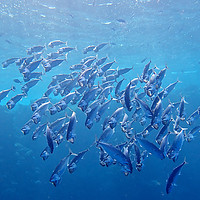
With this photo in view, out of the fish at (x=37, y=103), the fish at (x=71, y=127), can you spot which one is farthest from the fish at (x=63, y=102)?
the fish at (x=71, y=127)

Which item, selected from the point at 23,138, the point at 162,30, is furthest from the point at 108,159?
the point at 162,30

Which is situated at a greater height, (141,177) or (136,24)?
(136,24)

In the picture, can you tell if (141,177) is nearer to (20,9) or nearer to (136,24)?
(136,24)

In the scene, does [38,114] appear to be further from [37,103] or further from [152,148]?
[152,148]

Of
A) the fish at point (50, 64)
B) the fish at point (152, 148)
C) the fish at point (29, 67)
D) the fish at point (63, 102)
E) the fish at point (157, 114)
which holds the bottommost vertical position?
the fish at point (152, 148)

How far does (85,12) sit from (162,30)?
9039 millimetres

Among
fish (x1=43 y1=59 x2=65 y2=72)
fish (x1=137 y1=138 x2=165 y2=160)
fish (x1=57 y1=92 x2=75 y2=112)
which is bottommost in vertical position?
fish (x1=137 y1=138 x2=165 y2=160)

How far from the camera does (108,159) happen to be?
4578 mm

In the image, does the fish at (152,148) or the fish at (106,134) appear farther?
the fish at (106,134)

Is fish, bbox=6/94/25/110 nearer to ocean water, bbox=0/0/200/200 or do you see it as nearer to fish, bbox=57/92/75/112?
fish, bbox=57/92/75/112

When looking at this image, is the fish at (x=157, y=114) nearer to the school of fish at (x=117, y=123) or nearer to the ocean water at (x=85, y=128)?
the school of fish at (x=117, y=123)

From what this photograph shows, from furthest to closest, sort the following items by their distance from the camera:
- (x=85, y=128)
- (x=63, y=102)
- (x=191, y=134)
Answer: (x=85, y=128) → (x=191, y=134) → (x=63, y=102)

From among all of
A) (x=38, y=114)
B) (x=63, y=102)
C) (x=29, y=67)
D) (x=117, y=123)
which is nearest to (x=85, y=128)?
(x=29, y=67)

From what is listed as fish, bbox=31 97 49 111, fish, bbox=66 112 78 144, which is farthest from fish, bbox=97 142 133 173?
fish, bbox=31 97 49 111
